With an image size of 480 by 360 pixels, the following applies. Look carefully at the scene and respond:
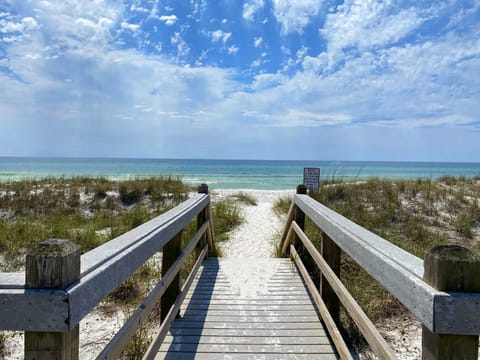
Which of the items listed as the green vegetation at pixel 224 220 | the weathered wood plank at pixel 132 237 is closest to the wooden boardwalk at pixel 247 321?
the weathered wood plank at pixel 132 237

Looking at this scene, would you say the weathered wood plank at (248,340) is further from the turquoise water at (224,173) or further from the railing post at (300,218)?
the turquoise water at (224,173)

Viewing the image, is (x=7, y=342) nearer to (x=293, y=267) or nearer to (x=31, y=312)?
(x=31, y=312)

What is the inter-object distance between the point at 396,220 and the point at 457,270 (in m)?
7.73

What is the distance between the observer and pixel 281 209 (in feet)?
34.4

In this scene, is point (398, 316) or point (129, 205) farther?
point (129, 205)

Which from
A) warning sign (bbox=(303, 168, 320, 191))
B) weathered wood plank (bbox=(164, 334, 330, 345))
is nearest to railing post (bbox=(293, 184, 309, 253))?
weathered wood plank (bbox=(164, 334, 330, 345))

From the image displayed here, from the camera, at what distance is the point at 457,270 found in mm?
1042

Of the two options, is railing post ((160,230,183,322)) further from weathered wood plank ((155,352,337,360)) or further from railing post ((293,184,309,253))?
railing post ((293,184,309,253))

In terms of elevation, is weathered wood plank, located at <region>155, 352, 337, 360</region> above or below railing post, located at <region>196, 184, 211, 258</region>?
below

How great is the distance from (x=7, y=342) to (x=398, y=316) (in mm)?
4301

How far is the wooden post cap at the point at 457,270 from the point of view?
104 centimetres

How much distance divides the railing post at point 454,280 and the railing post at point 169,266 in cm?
211

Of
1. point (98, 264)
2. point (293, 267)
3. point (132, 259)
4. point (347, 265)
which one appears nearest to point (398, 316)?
point (347, 265)

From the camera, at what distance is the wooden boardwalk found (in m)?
2.57
